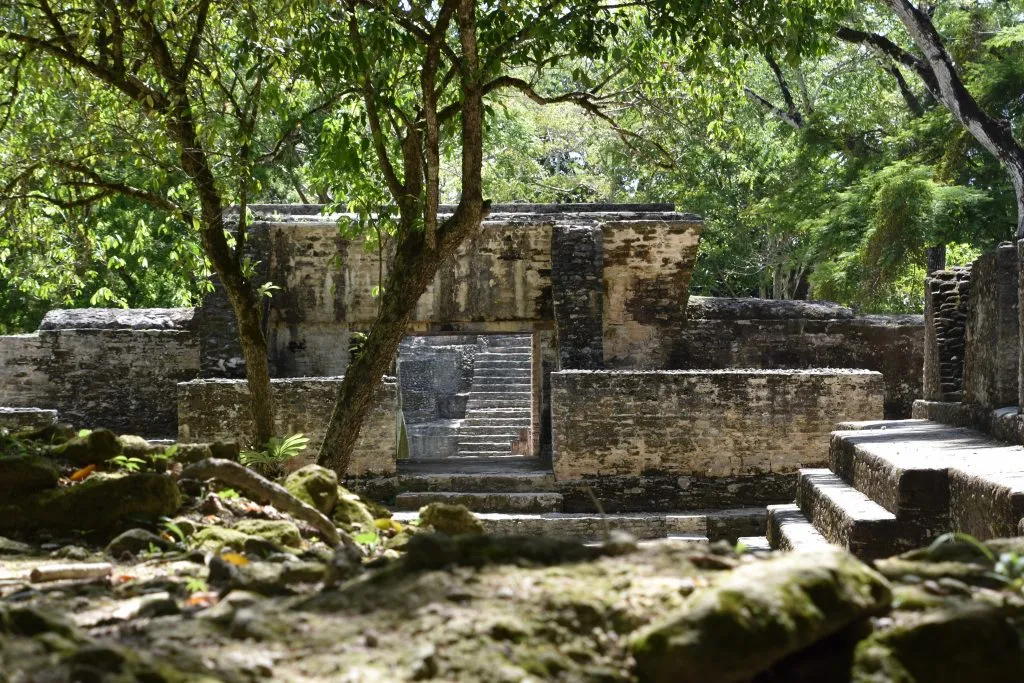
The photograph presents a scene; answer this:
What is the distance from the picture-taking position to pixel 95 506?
185 inches

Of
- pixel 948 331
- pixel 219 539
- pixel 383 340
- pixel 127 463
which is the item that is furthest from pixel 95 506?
pixel 948 331

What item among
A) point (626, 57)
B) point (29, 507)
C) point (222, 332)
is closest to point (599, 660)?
point (29, 507)

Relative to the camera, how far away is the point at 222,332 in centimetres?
1330

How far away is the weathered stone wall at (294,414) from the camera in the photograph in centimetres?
1168

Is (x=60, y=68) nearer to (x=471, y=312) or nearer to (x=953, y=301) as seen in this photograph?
(x=471, y=312)

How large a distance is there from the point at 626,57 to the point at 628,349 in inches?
228

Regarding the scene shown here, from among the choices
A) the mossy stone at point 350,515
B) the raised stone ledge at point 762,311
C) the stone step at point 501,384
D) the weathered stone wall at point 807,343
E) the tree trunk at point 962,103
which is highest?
the tree trunk at point 962,103

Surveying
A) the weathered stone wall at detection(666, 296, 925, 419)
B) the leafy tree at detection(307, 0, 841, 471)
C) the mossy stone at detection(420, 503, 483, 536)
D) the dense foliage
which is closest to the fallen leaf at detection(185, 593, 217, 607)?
the mossy stone at detection(420, 503, 483, 536)

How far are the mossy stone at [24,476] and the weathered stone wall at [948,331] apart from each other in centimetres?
748

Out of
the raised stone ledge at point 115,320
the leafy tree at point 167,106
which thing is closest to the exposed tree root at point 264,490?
the leafy tree at point 167,106

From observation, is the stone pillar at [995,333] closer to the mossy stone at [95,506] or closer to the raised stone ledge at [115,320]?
the mossy stone at [95,506]

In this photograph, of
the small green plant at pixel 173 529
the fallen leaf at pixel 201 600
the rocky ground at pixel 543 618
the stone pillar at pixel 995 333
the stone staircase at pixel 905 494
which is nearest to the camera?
the rocky ground at pixel 543 618

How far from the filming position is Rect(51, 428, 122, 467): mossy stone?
19.0ft

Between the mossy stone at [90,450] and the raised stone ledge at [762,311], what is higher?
the raised stone ledge at [762,311]
